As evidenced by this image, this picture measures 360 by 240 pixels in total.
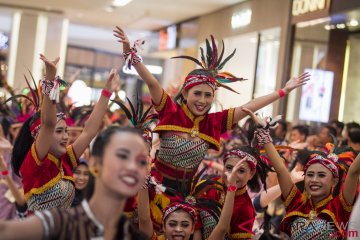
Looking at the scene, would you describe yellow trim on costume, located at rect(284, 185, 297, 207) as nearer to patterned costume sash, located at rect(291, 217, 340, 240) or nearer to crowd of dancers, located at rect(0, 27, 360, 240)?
crowd of dancers, located at rect(0, 27, 360, 240)

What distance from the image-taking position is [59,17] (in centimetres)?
2028

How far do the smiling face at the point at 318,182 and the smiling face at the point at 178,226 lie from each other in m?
0.86

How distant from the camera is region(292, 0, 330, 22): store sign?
1159cm

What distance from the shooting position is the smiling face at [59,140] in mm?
5273

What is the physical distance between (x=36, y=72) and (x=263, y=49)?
24.4 feet

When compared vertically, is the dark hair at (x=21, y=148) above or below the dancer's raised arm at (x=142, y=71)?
below

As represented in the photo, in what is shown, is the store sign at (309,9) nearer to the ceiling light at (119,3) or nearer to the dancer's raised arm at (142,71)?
the ceiling light at (119,3)

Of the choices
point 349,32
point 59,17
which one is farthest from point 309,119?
point 59,17

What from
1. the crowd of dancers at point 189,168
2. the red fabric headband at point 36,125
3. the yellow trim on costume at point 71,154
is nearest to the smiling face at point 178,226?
the crowd of dancers at point 189,168

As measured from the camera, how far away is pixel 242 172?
19.4ft

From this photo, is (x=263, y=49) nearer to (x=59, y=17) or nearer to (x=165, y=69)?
(x=59, y=17)

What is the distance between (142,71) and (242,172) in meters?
1.11

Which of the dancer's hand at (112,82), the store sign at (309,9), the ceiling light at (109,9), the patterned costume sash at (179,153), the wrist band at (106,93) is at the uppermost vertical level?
the ceiling light at (109,9)

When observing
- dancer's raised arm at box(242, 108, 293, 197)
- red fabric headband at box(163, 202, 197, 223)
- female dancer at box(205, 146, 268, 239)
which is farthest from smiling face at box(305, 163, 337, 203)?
red fabric headband at box(163, 202, 197, 223)
